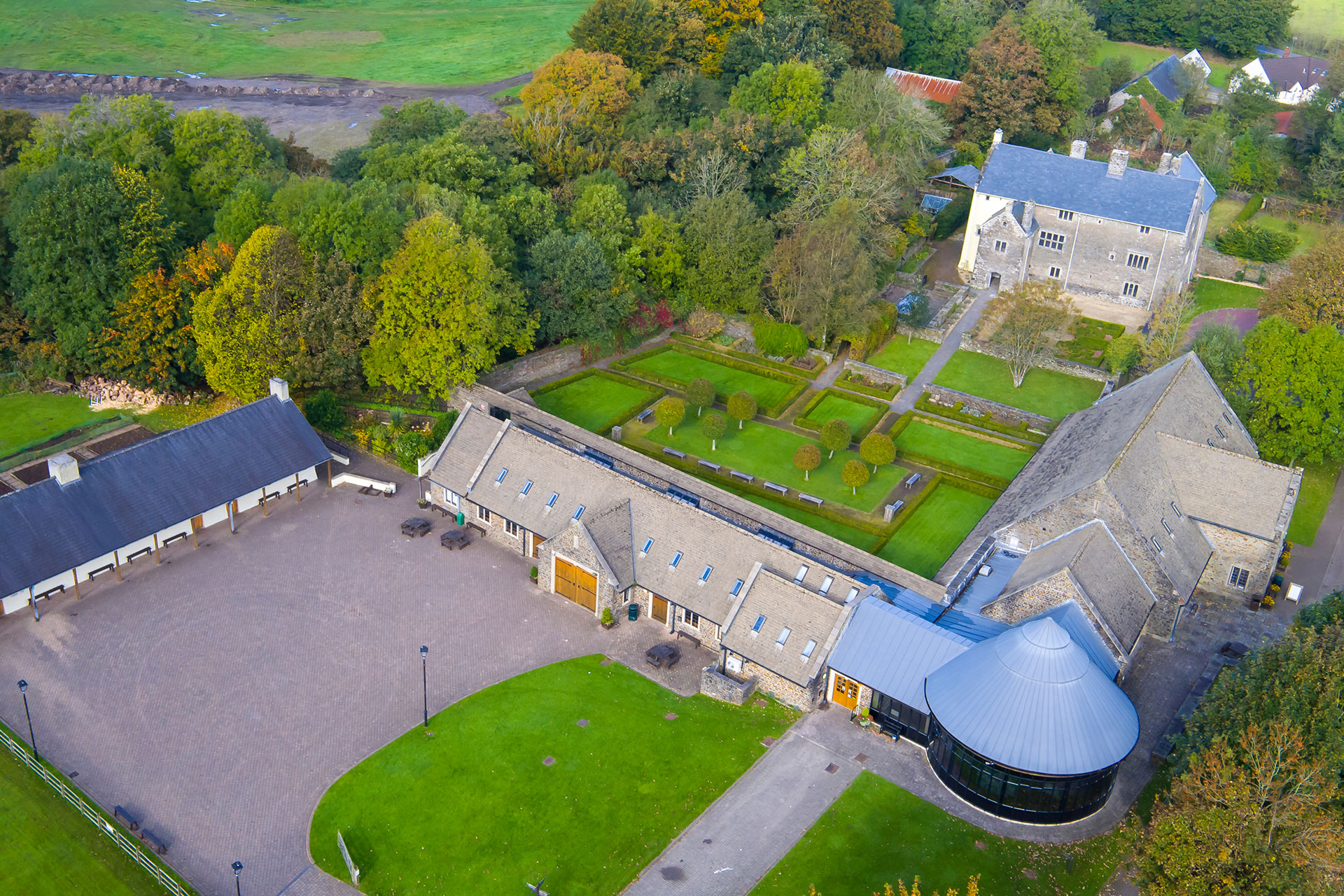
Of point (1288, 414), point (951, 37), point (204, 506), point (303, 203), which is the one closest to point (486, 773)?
point (204, 506)

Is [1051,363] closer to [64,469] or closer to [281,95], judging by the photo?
[64,469]

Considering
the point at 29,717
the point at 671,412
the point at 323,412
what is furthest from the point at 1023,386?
the point at 29,717

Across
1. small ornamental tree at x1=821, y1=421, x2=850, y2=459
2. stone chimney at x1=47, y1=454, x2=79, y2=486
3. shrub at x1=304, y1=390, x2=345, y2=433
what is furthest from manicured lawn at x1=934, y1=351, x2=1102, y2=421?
stone chimney at x1=47, y1=454, x2=79, y2=486

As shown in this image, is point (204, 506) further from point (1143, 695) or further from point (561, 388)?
point (1143, 695)

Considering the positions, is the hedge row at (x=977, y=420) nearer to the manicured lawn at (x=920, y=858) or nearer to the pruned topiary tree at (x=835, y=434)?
the pruned topiary tree at (x=835, y=434)

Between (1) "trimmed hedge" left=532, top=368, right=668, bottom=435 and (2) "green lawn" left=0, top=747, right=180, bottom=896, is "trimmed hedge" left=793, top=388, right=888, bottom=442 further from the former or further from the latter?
(2) "green lawn" left=0, top=747, right=180, bottom=896

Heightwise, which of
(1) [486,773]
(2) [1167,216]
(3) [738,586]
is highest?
(2) [1167,216]

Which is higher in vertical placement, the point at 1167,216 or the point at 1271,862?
the point at 1167,216
